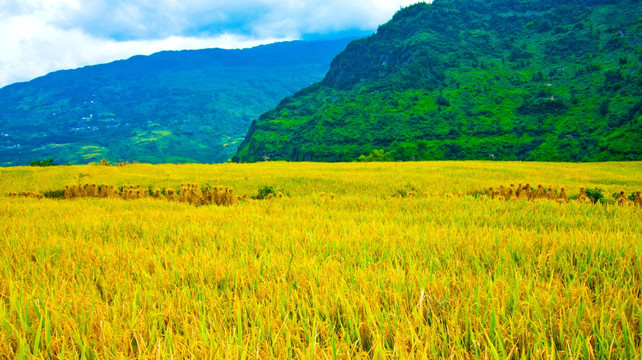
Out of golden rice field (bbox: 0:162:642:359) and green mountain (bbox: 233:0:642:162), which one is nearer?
golden rice field (bbox: 0:162:642:359)

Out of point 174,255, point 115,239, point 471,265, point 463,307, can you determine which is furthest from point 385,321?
point 115,239

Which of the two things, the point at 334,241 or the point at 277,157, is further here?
the point at 277,157

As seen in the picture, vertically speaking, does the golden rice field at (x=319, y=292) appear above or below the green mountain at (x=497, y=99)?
below

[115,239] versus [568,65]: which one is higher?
[568,65]

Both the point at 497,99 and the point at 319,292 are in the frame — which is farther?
the point at 497,99

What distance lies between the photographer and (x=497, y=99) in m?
130

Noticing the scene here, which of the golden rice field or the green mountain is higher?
the green mountain

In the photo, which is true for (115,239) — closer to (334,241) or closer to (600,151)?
(334,241)

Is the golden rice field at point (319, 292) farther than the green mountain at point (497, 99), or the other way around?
the green mountain at point (497, 99)

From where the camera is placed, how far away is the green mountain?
3949 inches

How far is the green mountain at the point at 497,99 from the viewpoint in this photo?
100312mm

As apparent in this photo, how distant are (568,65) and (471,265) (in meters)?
169

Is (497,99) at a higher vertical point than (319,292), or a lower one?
higher

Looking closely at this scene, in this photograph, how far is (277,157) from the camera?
14488 cm
